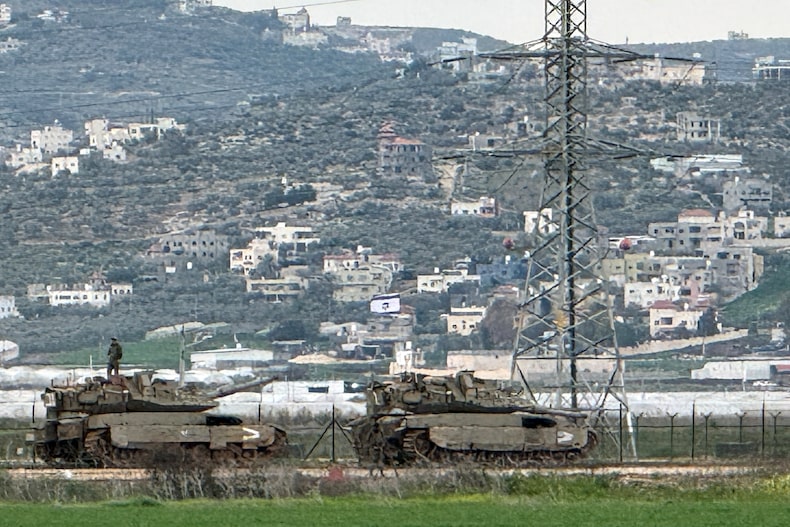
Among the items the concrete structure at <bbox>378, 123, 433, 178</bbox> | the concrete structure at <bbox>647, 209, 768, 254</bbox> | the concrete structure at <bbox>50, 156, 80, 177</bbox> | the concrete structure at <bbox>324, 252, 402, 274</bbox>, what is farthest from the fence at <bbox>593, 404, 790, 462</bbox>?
the concrete structure at <bbox>50, 156, 80, 177</bbox>

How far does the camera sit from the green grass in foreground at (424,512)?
96.6ft

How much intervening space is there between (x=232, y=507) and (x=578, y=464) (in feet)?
29.0

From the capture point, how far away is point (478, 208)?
13875 centimetres

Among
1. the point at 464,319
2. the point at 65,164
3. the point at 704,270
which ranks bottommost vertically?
the point at 464,319

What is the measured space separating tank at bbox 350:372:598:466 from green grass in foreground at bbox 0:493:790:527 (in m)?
7.10

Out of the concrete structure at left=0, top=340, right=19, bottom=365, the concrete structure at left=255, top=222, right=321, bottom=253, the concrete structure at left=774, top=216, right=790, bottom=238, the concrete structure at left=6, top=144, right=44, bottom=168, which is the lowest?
the concrete structure at left=0, top=340, right=19, bottom=365

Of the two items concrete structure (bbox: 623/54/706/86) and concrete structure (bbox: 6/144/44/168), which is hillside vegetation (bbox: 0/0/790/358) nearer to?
concrete structure (bbox: 623/54/706/86)

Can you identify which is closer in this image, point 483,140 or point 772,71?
point 483,140

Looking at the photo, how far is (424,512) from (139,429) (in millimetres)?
11493

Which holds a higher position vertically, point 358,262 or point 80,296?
point 358,262

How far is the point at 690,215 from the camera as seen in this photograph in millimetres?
132250

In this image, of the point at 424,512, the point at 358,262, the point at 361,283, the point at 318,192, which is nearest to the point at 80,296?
the point at 361,283

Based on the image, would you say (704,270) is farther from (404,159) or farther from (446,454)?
(446,454)

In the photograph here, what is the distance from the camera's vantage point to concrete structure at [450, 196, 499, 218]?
136625mm
